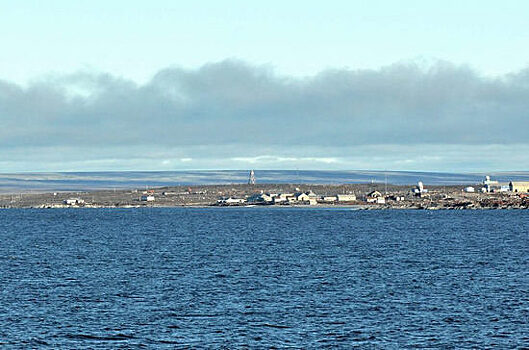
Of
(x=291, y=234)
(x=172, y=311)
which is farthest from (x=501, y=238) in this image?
(x=172, y=311)

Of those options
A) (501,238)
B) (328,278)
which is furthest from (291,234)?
(328,278)

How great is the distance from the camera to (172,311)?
5319cm

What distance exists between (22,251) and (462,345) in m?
73.0

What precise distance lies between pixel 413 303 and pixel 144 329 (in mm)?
18062

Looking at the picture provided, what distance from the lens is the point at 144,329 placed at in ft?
155

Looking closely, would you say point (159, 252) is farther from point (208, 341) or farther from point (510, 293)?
point (208, 341)

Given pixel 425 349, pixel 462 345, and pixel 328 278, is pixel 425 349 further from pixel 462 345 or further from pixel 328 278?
pixel 328 278

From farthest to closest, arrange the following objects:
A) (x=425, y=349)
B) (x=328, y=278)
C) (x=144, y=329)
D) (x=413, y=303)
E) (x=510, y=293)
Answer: (x=328, y=278), (x=510, y=293), (x=413, y=303), (x=144, y=329), (x=425, y=349)

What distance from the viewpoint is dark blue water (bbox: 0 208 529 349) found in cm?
4538

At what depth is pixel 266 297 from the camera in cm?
5972

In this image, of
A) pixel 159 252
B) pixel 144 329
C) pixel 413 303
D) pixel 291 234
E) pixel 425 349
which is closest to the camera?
pixel 425 349

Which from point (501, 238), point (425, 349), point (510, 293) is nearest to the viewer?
point (425, 349)

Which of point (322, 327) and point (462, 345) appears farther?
point (322, 327)

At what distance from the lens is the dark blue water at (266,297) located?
4538 centimetres
